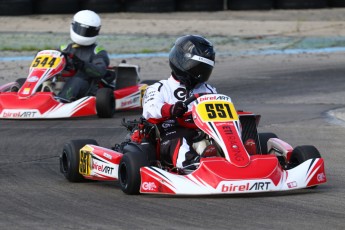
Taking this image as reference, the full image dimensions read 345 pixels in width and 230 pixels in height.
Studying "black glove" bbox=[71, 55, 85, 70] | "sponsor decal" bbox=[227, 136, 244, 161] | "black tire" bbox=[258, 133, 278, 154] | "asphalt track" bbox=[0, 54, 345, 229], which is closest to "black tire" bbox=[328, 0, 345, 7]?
"asphalt track" bbox=[0, 54, 345, 229]

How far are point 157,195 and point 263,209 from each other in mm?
937

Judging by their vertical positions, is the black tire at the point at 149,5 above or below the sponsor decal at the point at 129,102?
below

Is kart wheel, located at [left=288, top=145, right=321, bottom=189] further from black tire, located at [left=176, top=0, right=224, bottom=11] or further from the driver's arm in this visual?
black tire, located at [left=176, top=0, right=224, bottom=11]

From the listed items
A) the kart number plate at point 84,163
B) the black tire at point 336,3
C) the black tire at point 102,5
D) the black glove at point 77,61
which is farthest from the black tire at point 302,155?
the black tire at point 336,3

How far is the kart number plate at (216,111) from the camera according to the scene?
684 cm

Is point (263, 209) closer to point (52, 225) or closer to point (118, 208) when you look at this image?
point (118, 208)

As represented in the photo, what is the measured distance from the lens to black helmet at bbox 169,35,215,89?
7.35m

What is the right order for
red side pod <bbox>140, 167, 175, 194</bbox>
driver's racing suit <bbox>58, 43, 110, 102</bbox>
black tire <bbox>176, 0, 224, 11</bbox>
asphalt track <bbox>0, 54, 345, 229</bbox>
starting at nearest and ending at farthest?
asphalt track <bbox>0, 54, 345, 229</bbox>
red side pod <bbox>140, 167, 175, 194</bbox>
driver's racing suit <bbox>58, 43, 110, 102</bbox>
black tire <bbox>176, 0, 224, 11</bbox>

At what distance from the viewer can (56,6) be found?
22125 millimetres

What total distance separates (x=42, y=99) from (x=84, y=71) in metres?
0.84

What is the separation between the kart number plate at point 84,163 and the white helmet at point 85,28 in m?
5.01

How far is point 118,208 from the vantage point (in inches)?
244

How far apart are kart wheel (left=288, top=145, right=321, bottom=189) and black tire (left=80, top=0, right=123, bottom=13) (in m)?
15.1

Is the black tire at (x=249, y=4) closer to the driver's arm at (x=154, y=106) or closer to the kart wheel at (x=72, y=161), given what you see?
the kart wheel at (x=72, y=161)
